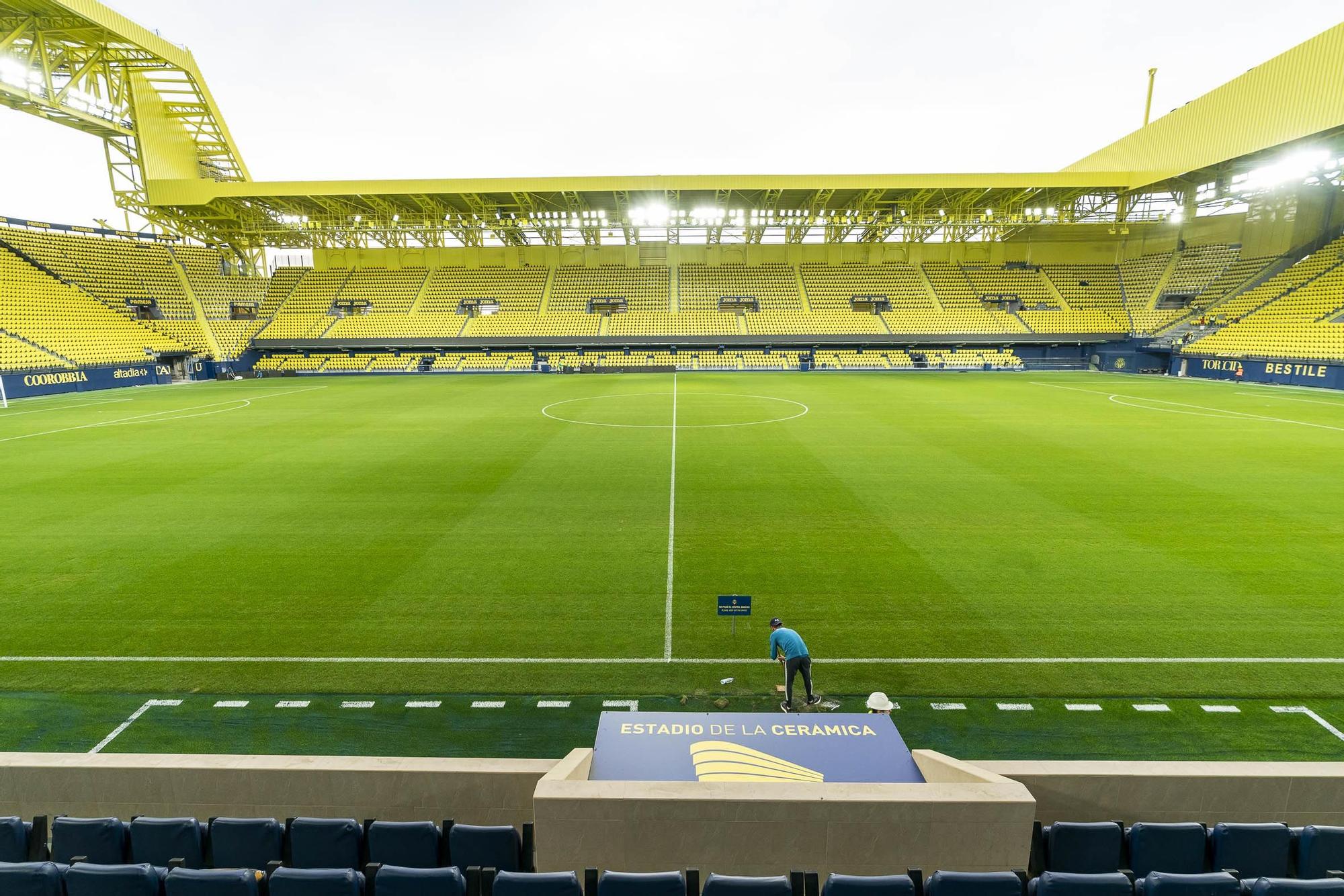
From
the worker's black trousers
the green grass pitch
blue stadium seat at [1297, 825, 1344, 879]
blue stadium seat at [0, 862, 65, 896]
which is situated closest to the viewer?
blue stadium seat at [0, 862, 65, 896]

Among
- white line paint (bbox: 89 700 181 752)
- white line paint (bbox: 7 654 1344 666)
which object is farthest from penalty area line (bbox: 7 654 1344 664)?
white line paint (bbox: 89 700 181 752)

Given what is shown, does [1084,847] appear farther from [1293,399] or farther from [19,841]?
[1293,399]

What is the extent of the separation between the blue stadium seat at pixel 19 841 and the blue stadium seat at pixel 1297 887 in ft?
24.1

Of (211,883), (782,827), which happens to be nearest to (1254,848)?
(782,827)

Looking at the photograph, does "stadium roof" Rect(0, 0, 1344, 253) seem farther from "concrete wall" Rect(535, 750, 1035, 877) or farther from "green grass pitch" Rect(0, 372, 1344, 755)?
"concrete wall" Rect(535, 750, 1035, 877)

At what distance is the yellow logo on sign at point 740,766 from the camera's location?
16.7ft

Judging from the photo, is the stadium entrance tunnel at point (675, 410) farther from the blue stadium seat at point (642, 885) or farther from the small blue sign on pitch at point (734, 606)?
the blue stadium seat at point (642, 885)

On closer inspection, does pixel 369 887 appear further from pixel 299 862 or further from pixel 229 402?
pixel 229 402

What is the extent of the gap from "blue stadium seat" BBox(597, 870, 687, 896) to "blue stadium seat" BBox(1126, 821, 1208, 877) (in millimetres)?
3027

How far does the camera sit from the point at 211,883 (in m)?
3.58

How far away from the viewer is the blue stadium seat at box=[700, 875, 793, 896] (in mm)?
3404

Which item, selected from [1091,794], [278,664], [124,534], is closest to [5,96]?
[124,534]

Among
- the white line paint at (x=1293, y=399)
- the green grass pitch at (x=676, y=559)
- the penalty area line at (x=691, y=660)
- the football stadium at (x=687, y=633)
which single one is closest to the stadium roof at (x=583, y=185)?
the football stadium at (x=687, y=633)

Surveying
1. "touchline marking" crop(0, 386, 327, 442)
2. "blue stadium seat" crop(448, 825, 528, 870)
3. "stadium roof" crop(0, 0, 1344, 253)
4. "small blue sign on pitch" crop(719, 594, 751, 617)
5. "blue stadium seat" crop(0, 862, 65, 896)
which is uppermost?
"stadium roof" crop(0, 0, 1344, 253)
